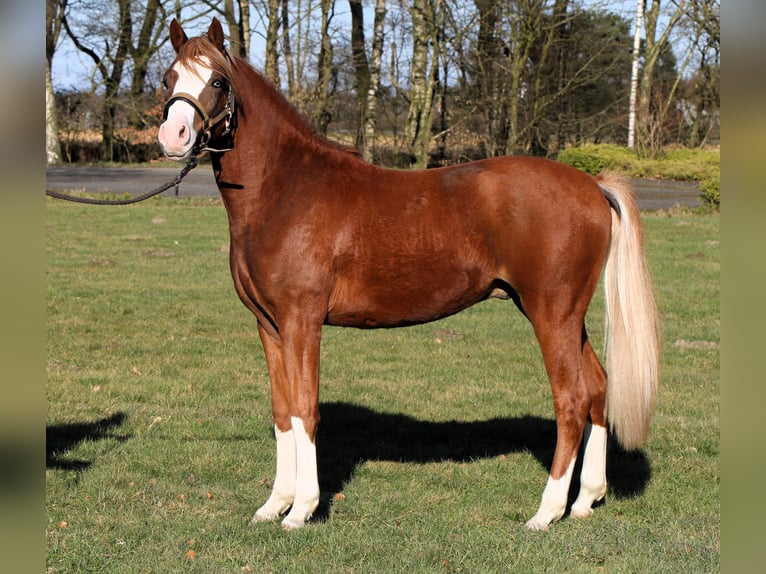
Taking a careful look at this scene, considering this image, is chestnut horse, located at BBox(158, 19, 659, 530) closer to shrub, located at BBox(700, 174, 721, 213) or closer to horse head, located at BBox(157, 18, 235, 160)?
horse head, located at BBox(157, 18, 235, 160)

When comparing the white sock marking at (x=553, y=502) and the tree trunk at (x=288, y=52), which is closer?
the white sock marking at (x=553, y=502)

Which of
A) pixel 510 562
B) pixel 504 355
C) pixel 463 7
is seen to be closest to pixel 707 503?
pixel 510 562

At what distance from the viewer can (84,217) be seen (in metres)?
18.5

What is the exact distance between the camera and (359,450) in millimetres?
6113

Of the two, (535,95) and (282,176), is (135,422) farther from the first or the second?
(535,95)

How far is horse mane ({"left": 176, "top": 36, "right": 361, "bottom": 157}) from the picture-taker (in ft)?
14.4

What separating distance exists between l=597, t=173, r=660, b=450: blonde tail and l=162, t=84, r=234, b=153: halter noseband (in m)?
2.26

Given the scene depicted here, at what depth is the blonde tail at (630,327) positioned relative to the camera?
4.88m

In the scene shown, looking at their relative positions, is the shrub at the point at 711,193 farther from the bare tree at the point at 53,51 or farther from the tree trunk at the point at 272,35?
the bare tree at the point at 53,51

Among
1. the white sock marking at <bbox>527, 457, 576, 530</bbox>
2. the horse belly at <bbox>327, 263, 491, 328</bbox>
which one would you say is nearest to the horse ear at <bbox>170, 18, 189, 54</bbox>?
the horse belly at <bbox>327, 263, 491, 328</bbox>

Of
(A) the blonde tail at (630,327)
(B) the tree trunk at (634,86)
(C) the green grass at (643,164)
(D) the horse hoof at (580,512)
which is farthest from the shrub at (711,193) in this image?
(D) the horse hoof at (580,512)

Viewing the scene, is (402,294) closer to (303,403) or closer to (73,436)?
(303,403)

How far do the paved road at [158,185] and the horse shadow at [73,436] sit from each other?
15.6 meters
